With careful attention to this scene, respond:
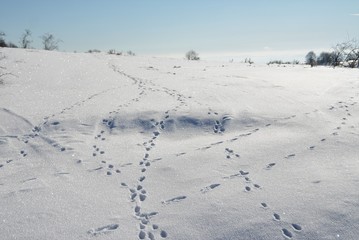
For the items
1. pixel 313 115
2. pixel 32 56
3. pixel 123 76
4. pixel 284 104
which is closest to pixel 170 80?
pixel 123 76

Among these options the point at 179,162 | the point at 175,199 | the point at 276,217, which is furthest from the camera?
the point at 179,162

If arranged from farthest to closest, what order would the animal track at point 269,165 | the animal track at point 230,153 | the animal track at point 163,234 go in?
the animal track at point 230,153 < the animal track at point 269,165 < the animal track at point 163,234

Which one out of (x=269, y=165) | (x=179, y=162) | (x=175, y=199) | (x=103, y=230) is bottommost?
(x=103, y=230)

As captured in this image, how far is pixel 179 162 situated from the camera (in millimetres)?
6152

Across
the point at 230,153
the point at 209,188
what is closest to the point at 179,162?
the point at 230,153

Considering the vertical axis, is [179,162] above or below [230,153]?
below

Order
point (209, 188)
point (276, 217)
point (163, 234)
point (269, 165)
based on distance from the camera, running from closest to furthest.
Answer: point (163, 234) < point (276, 217) < point (209, 188) < point (269, 165)

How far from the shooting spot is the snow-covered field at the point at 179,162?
14.3 feet

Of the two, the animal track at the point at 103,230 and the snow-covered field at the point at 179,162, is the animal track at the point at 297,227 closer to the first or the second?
the snow-covered field at the point at 179,162

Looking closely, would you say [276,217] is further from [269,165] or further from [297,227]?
[269,165]

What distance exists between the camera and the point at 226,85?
11516 millimetres

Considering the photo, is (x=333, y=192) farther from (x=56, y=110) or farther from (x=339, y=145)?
(x=56, y=110)

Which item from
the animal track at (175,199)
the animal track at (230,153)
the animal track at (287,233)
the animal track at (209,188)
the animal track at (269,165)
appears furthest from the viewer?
the animal track at (230,153)

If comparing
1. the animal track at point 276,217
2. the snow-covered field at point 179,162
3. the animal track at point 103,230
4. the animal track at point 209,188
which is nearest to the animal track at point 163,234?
the snow-covered field at point 179,162
